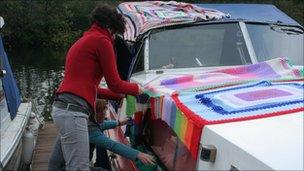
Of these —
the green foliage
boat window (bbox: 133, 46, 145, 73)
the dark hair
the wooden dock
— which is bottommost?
the green foliage

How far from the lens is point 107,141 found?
3.81 metres

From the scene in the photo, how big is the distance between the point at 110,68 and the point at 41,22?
2575cm

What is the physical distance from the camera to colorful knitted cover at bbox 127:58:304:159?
8.38 ft

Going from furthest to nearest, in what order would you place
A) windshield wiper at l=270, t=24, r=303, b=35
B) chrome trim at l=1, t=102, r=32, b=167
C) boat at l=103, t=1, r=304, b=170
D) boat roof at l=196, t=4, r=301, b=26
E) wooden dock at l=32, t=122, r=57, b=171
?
wooden dock at l=32, t=122, r=57, b=171 → chrome trim at l=1, t=102, r=32, b=167 → boat roof at l=196, t=4, r=301, b=26 → windshield wiper at l=270, t=24, r=303, b=35 → boat at l=103, t=1, r=304, b=170

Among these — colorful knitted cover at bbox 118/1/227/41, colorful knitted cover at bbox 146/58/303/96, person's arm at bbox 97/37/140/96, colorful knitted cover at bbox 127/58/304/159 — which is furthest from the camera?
colorful knitted cover at bbox 118/1/227/41

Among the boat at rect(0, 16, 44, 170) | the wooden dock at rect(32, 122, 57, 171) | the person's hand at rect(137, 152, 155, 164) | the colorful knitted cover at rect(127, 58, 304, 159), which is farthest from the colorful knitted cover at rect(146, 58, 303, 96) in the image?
the wooden dock at rect(32, 122, 57, 171)

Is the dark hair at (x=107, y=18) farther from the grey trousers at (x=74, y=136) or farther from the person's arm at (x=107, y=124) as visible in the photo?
the person's arm at (x=107, y=124)

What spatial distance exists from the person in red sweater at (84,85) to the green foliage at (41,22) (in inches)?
907

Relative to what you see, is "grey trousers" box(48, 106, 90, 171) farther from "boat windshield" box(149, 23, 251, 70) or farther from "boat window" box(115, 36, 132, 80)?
"boat window" box(115, 36, 132, 80)

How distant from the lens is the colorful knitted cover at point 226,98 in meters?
2.55

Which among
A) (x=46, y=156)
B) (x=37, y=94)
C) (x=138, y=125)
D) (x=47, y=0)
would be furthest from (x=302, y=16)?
(x=138, y=125)

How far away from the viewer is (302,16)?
32.4 m

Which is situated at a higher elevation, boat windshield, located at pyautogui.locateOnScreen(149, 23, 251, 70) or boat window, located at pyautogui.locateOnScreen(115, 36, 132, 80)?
boat windshield, located at pyautogui.locateOnScreen(149, 23, 251, 70)

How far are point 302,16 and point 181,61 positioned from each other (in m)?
29.8
